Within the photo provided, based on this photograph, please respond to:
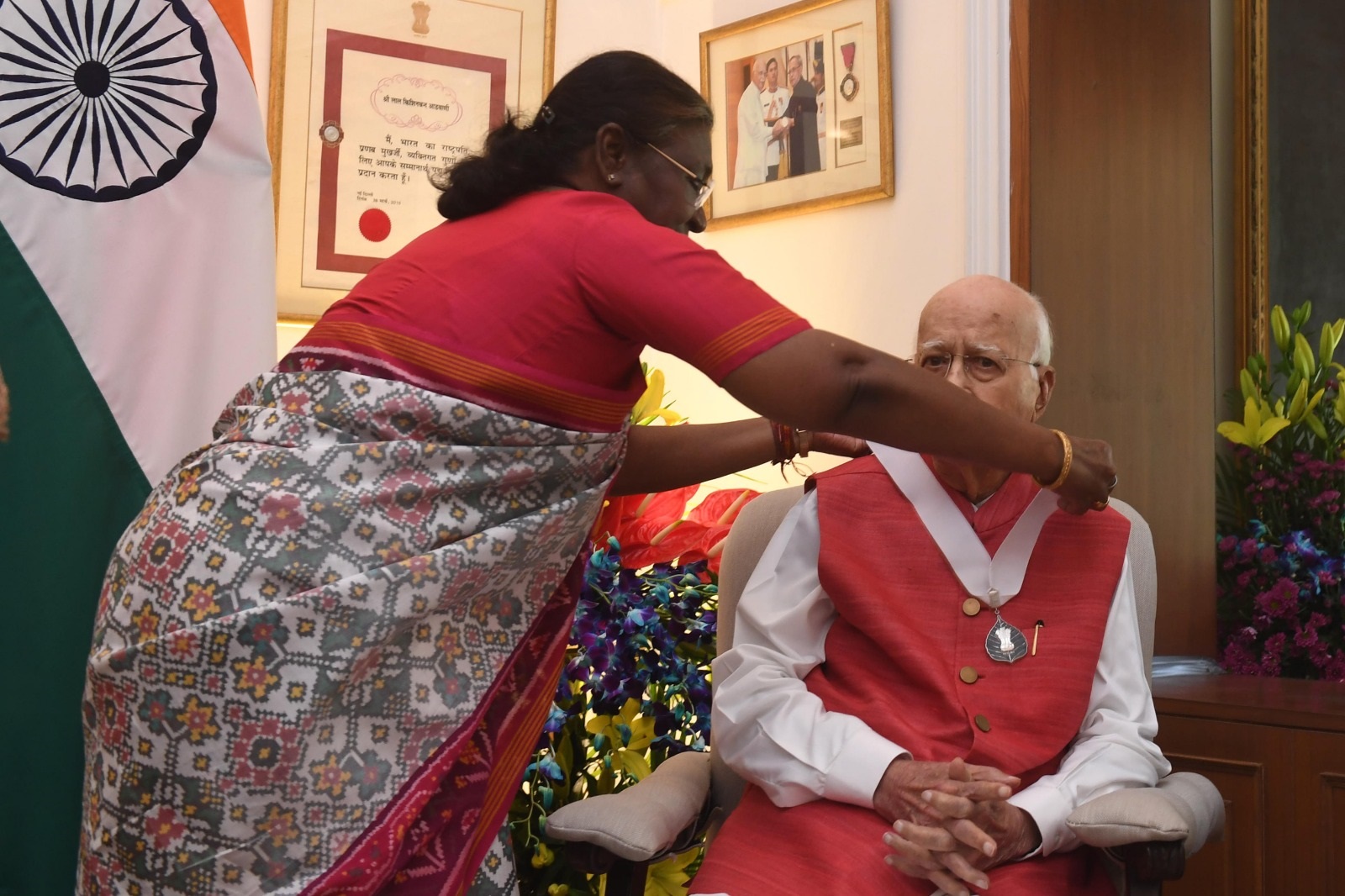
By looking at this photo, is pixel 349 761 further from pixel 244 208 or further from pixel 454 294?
pixel 244 208

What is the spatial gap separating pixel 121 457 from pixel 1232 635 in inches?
118

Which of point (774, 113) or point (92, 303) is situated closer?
point (92, 303)

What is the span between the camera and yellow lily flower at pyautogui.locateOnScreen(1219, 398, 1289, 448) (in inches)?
142

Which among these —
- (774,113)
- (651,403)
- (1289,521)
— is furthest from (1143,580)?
(774,113)

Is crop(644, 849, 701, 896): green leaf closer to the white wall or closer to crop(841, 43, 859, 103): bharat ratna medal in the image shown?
the white wall

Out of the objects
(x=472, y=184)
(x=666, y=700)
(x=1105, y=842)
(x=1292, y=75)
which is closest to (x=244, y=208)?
(x=472, y=184)

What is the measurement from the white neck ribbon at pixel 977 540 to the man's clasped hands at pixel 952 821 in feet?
1.19

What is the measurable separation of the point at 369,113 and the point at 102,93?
133 centimetres

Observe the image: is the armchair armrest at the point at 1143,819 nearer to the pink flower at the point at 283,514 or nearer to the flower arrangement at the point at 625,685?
the flower arrangement at the point at 625,685

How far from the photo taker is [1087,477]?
76.1 inches

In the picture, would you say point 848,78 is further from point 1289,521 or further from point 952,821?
point 952,821

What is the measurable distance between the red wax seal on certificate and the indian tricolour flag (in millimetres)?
1054

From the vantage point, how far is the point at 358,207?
141 inches

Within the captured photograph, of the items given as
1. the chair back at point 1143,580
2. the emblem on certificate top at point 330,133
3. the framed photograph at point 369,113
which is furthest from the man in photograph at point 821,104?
the chair back at point 1143,580
